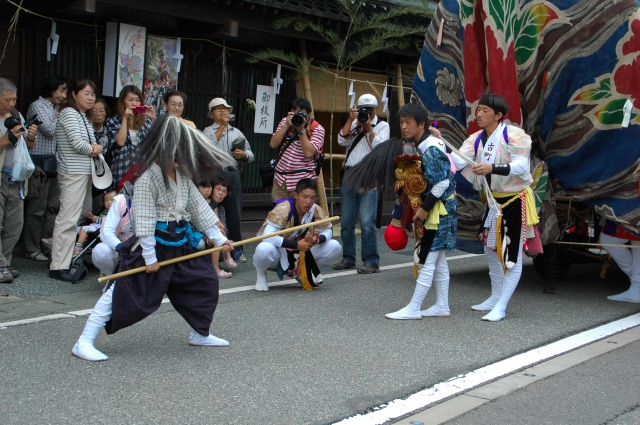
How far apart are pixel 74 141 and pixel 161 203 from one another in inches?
112

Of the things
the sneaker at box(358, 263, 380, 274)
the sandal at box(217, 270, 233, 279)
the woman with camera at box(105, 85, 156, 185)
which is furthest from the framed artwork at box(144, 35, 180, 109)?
the sneaker at box(358, 263, 380, 274)

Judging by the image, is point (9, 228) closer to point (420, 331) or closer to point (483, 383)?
point (420, 331)

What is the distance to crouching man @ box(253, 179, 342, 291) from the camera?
7.78 m

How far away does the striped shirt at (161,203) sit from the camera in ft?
18.0

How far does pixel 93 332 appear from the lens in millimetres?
5430

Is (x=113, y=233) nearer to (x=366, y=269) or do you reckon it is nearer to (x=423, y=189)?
(x=423, y=189)

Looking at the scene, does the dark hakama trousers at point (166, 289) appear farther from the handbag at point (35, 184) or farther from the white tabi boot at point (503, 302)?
the handbag at point (35, 184)

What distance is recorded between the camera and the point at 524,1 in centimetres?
805

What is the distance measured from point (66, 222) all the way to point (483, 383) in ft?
14.5

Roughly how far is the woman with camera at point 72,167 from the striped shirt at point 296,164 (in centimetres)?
201

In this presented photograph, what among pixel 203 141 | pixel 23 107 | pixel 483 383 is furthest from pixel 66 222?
pixel 483 383

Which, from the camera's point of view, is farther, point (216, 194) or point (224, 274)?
point (224, 274)

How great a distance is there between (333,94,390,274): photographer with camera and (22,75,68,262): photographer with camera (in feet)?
9.78

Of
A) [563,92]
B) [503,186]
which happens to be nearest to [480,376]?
[503,186]
